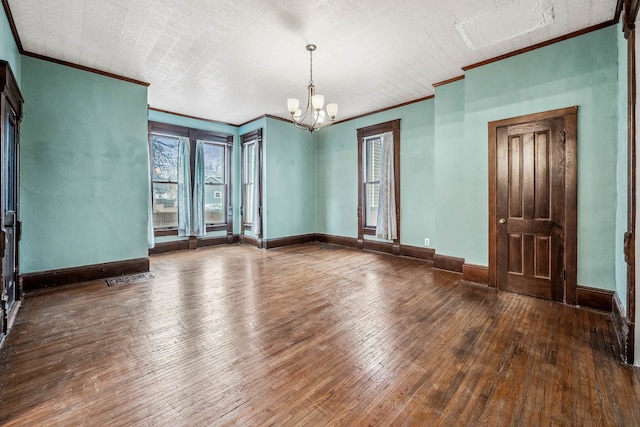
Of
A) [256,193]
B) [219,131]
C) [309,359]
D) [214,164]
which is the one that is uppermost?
[219,131]

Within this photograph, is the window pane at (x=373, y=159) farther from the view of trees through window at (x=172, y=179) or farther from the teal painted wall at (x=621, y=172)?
the teal painted wall at (x=621, y=172)

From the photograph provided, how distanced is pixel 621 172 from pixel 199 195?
275 inches

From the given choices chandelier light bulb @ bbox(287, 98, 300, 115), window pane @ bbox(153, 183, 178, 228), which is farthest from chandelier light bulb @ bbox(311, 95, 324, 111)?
window pane @ bbox(153, 183, 178, 228)

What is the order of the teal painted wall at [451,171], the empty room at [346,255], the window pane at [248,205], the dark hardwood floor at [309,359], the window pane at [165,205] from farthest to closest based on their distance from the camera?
the window pane at [248,205], the window pane at [165,205], the teal painted wall at [451,171], the empty room at [346,255], the dark hardwood floor at [309,359]

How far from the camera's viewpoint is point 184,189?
6555 mm

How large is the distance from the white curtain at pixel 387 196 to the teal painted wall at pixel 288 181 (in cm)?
216

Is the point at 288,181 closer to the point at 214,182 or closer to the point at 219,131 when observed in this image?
the point at 214,182

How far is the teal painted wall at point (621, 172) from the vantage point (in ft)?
8.71

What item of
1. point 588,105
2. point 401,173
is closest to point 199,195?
point 401,173

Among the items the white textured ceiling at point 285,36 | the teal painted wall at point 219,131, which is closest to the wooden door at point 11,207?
the white textured ceiling at point 285,36

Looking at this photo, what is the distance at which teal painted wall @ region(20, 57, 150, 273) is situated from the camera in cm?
Result: 372

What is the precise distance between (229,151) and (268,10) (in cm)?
495

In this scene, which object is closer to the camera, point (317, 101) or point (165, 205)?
point (317, 101)

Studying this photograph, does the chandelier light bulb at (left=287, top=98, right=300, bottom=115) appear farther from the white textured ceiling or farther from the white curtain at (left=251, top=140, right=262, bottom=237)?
the white curtain at (left=251, top=140, right=262, bottom=237)
